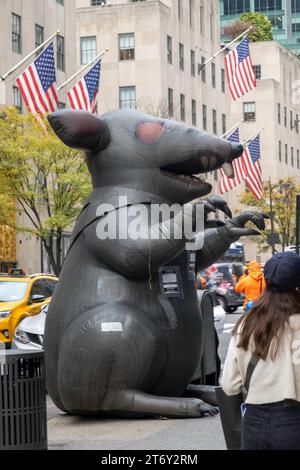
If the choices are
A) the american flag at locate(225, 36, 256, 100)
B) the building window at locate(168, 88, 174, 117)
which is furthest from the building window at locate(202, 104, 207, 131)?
the american flag at locate(225, 36, 256, 100)

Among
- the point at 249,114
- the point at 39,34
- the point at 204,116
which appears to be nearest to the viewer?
the point at 39,34

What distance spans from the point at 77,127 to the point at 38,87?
15.9m

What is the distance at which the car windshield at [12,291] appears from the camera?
1622cm

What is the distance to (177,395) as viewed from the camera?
8625mm

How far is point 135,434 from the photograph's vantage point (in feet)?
25.8

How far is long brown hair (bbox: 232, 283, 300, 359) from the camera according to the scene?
4.57m

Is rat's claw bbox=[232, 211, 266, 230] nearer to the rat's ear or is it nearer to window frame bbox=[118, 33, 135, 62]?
the rat's ear

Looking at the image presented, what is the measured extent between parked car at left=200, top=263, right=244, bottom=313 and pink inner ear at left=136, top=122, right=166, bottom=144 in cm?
2109

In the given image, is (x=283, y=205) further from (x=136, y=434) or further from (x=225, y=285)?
(x=136, y=434)

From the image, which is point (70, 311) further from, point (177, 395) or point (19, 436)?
point (19, 436)

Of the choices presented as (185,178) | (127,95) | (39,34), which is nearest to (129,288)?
(185,178)

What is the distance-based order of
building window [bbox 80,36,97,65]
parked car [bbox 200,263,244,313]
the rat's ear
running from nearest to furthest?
1. the rat's ear
2. parked car [bbox 200,263,244,313]
3. building window [bbox 80,36,97,65]

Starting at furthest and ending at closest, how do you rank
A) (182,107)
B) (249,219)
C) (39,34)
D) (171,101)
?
(182,107) < (171,101) < (39,34) < (249,219)

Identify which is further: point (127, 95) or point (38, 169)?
point (127, 95)
